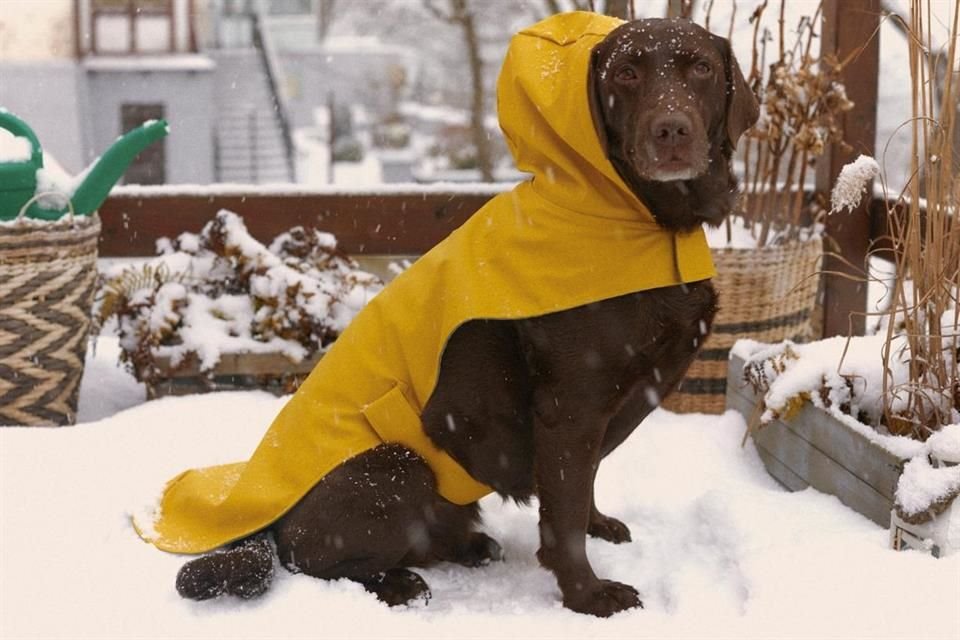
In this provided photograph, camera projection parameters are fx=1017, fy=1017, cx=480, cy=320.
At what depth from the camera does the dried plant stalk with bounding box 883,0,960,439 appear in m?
2.10

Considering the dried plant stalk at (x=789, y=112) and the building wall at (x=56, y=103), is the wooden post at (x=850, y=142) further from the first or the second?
the building wall at (x=56, y=103)

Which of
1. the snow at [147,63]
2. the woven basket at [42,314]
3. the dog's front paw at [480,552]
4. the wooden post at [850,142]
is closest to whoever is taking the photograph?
the dog's front paw at [480,552]

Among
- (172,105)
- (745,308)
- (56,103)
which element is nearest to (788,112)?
(745,308)

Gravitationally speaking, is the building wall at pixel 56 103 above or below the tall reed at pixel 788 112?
below

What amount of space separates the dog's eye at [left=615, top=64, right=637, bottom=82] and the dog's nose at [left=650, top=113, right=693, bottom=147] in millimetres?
128

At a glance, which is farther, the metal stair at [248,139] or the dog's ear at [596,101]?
the metal stair at [248,139]

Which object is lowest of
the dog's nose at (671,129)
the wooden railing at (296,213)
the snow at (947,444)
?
the snow at (947,444)

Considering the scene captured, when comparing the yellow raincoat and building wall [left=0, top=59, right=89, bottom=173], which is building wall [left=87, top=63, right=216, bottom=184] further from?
the yellow raincoat

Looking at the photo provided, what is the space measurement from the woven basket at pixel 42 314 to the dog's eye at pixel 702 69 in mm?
2203

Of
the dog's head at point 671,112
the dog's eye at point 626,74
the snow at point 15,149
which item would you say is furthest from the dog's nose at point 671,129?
the snow at point 15,149

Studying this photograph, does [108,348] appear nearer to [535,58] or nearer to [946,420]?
[535,58]

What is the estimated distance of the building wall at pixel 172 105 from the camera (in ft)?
62.2

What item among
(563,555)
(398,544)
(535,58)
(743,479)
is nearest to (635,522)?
(743,479)

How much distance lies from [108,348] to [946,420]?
135 inches
